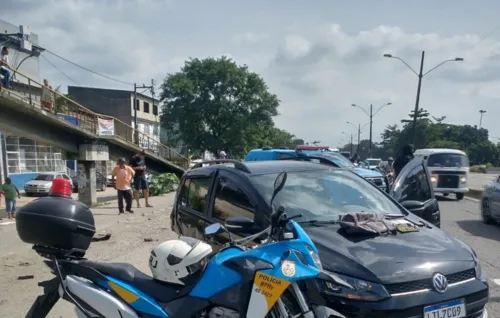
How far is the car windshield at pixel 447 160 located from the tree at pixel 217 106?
32.7 meters

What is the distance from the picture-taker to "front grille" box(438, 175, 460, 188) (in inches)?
637

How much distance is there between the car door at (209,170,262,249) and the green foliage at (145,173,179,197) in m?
17.2

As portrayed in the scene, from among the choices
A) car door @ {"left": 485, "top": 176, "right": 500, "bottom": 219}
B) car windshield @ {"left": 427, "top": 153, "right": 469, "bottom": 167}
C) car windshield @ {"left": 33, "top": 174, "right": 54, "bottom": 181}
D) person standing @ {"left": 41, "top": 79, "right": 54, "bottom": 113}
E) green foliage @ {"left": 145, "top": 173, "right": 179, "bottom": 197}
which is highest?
person standing @ {"left": 41, "top": 79, "right": 54, "bottom": 113}

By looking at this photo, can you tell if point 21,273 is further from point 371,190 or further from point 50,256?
point 371,190

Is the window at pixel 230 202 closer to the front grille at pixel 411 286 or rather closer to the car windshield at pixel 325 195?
the car windshield at pixel 325 195

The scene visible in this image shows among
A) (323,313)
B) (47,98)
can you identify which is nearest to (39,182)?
(47,98)

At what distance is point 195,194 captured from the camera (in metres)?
5.35

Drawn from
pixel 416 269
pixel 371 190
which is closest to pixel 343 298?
pixel 416 269

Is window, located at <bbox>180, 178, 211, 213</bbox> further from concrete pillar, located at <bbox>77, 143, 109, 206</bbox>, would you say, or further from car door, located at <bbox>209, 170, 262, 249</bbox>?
concrete pillar, located at <bbox>77, 143, 109, 206</bbox>

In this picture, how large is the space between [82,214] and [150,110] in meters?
65.0

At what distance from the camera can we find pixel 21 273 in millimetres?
6516

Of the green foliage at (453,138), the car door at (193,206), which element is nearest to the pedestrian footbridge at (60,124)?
Result: the car door at (193,206)

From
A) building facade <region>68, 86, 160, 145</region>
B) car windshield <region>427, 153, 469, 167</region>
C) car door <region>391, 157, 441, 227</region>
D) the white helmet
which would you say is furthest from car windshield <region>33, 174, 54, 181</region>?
building facade <region>68, 86, 160, 145</region>

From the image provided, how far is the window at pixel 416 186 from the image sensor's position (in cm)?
544
